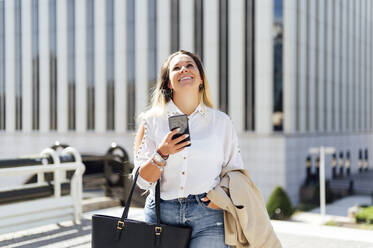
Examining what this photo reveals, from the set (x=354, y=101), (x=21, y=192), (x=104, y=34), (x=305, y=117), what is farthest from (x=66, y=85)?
(x=21, y=192)

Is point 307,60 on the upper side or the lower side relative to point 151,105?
upper

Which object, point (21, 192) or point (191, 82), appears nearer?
point (191, 82)

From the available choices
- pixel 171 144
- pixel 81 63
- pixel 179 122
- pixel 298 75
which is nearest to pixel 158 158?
pixel 171 144

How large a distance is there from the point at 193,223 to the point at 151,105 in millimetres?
834

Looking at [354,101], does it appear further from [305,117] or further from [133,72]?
[133,72]

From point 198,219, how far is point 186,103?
0.71 metres

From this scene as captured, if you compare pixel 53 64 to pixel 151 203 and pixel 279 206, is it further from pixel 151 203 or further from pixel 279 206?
pixel 151 203

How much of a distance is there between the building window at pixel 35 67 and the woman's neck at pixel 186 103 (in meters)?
36.0

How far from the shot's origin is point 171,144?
2742mm

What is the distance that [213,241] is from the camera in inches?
113

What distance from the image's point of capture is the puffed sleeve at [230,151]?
3053 mm

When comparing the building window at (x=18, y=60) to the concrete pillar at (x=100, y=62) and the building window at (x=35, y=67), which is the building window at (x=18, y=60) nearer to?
the building window at (x=35, y=67)

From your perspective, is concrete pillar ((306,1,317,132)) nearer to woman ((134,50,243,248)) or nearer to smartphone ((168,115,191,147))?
woman ((134,50,243,248))

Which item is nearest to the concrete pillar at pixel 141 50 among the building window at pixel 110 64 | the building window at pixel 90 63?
the building window at pixel 110 64
